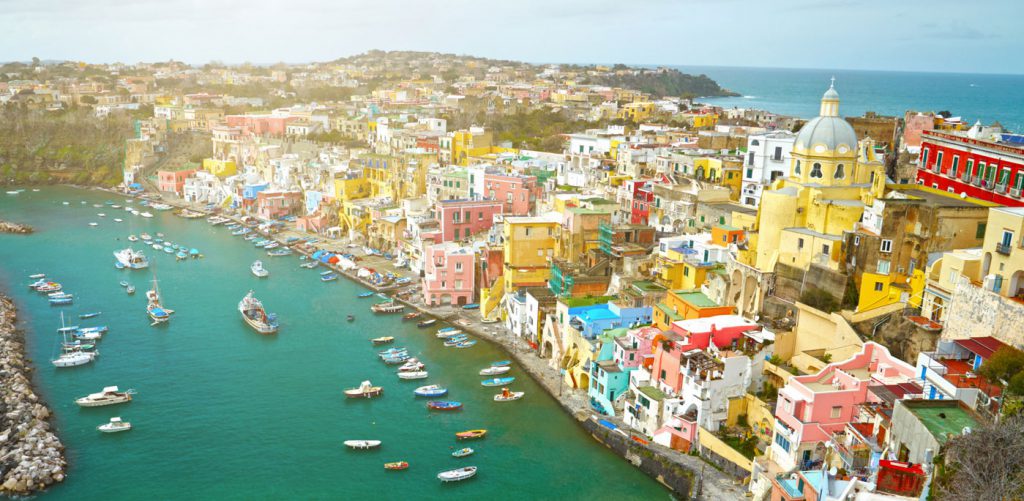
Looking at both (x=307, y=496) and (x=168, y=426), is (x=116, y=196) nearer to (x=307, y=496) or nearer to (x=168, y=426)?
(x=168, y=426)

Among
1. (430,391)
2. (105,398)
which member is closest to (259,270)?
(105,398)

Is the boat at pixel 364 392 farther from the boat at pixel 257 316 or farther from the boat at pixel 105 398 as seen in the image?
the boat at pixel 257 316

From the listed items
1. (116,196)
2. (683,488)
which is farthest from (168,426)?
(116,196)

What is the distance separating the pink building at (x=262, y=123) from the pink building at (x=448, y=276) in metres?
39.2

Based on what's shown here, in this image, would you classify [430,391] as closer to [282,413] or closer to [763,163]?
[282,413]

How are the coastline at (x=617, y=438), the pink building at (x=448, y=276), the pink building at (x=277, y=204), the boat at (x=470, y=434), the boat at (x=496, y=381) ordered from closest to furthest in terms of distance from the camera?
the coastline at (x=617, y=438), the boat at (x=470, y=434), the boat at (x=496, y=381), the pink building at (x=448, y=276), the pink building at (x=277, y=204)

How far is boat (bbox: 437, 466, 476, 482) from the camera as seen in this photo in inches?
782

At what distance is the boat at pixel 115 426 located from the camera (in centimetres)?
2211

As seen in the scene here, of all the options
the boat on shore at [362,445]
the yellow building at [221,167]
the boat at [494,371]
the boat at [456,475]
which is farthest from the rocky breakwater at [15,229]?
the boat at [456,475]

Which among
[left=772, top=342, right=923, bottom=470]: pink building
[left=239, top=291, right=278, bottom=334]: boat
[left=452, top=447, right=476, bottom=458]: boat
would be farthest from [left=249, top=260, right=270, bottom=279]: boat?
[left=772, top=342, right=923, bottom=470]: pink building

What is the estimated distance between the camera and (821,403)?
17.6m

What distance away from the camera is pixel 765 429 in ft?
64.3

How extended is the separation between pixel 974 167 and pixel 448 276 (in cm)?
1960

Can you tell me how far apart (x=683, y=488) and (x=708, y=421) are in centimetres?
197
